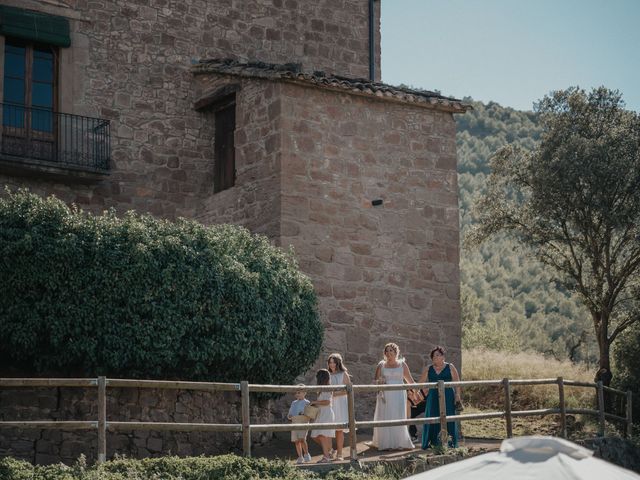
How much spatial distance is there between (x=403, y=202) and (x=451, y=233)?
1164 mm

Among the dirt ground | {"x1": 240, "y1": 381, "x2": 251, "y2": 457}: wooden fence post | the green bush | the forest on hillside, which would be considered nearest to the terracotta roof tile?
the green bush

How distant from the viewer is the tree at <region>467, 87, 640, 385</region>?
23719 mm

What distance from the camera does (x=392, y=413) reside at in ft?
54.3

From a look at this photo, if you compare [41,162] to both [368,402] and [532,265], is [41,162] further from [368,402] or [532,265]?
[532,265]

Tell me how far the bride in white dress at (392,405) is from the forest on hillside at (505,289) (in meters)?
15.3

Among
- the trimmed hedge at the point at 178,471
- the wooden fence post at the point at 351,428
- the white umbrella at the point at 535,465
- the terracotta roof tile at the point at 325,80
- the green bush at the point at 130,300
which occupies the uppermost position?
the terracotta roof tile at the point at 325,80

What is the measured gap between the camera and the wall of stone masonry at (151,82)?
21.2 m

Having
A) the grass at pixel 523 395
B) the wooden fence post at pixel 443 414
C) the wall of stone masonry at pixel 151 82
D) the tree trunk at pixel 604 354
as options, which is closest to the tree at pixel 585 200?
the tree trunk at pixel 604 354

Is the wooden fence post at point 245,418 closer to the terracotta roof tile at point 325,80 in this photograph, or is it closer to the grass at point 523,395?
the grass at point 523,395

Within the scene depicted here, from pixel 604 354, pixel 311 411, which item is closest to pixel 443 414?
pixel 311 411

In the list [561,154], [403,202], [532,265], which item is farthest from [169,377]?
[532,265]

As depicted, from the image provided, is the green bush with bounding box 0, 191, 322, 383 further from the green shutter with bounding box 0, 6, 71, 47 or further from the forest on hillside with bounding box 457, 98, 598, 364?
the forest on hillside with bounding box 457, 98, 598, 364

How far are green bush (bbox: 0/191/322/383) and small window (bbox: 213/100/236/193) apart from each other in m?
4.68

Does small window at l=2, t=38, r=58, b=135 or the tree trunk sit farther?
the tree trunk
